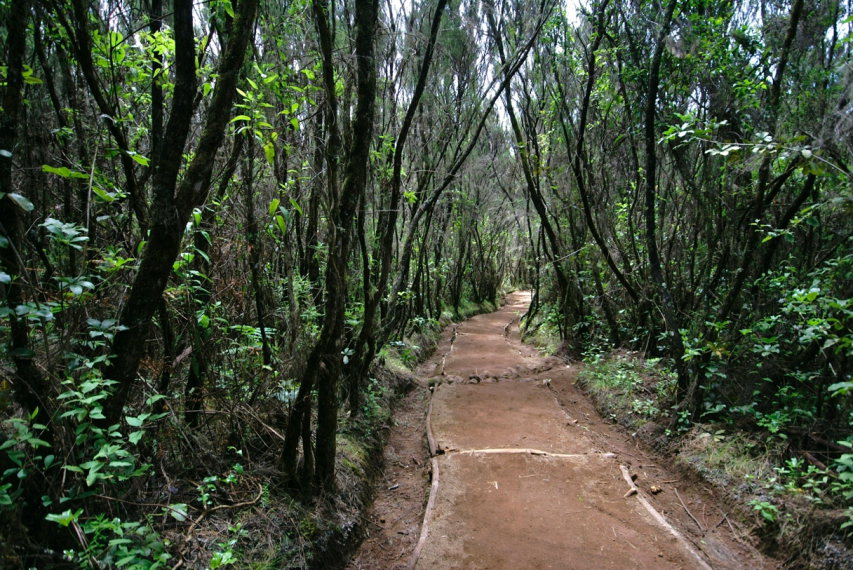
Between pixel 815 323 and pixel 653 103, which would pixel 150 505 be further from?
pixel 653 103

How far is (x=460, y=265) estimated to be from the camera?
16.3m

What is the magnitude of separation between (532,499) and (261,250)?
3.49 m

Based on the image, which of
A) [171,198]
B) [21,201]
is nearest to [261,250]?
[171,198]

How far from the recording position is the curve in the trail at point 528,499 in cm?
335

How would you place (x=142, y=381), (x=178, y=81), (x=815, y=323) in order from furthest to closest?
1. (x=815, y=323)
2. (x=142, y=381)
3. (x=178, y=81)

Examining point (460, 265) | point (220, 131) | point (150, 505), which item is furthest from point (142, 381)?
point (460, 265)

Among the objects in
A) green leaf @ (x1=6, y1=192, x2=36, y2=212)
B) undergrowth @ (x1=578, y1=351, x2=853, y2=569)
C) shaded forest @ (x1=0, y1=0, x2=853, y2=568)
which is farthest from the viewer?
undergrowth @ (x1=578, y1=351, x2=853, y2=569)

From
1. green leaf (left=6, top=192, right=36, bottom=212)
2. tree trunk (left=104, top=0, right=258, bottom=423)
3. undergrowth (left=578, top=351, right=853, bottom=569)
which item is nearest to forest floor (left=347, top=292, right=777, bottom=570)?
undergrowth (left=578, top=351, right=853, bottom=569)

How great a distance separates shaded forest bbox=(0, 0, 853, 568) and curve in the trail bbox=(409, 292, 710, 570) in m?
0.97

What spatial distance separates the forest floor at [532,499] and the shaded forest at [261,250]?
0.58 meters

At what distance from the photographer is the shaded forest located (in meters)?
2.10

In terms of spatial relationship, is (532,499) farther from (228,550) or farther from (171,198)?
(171,198)

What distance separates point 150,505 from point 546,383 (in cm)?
652

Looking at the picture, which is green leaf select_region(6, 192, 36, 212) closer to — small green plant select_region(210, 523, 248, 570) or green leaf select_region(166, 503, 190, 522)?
green leaf select_region(166, 503, 190, 522)
